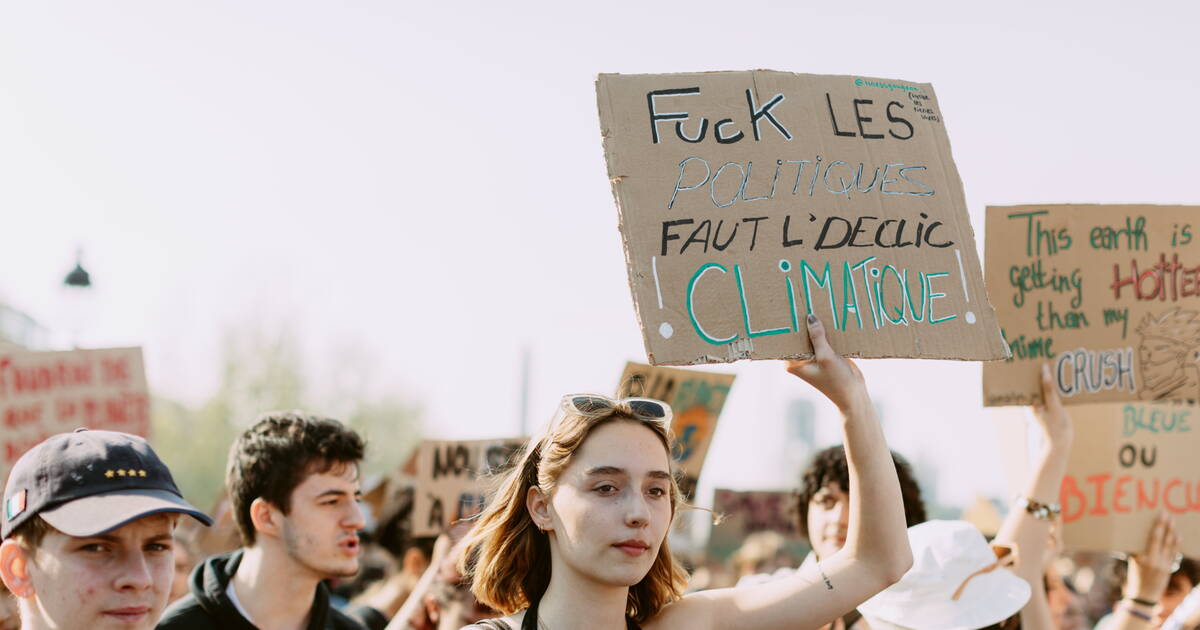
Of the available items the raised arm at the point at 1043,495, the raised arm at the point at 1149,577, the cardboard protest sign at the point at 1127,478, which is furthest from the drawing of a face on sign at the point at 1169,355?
the raised arm at the point at 1149,577

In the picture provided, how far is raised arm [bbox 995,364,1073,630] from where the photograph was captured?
5.00 meters

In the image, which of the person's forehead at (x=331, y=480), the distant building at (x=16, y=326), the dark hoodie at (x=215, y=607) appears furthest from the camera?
the distant building at (x=16, y=326)

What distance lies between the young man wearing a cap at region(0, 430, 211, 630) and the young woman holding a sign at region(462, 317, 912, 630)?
84 cm

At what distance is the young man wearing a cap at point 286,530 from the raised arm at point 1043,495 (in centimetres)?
246

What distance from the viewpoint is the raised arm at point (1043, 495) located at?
500cm

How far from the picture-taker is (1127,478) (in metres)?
5.93

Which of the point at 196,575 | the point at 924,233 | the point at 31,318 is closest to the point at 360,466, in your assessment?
the point at 196,575

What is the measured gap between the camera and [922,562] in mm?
4492

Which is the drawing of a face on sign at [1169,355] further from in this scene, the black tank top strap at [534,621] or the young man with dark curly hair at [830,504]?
the black tank top strap at [534,621]

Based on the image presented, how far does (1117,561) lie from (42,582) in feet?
19.2

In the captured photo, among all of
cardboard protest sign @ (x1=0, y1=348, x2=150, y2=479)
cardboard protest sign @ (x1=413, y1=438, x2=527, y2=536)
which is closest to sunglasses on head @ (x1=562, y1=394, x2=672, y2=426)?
cardboard protest sign @ (x1=413, y1=438, x2=527, y2=536)

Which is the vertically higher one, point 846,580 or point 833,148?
point 833,148

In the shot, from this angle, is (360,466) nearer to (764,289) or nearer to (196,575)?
(196,575)

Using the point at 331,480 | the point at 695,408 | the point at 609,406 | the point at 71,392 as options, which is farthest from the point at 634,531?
the point at 71,392
